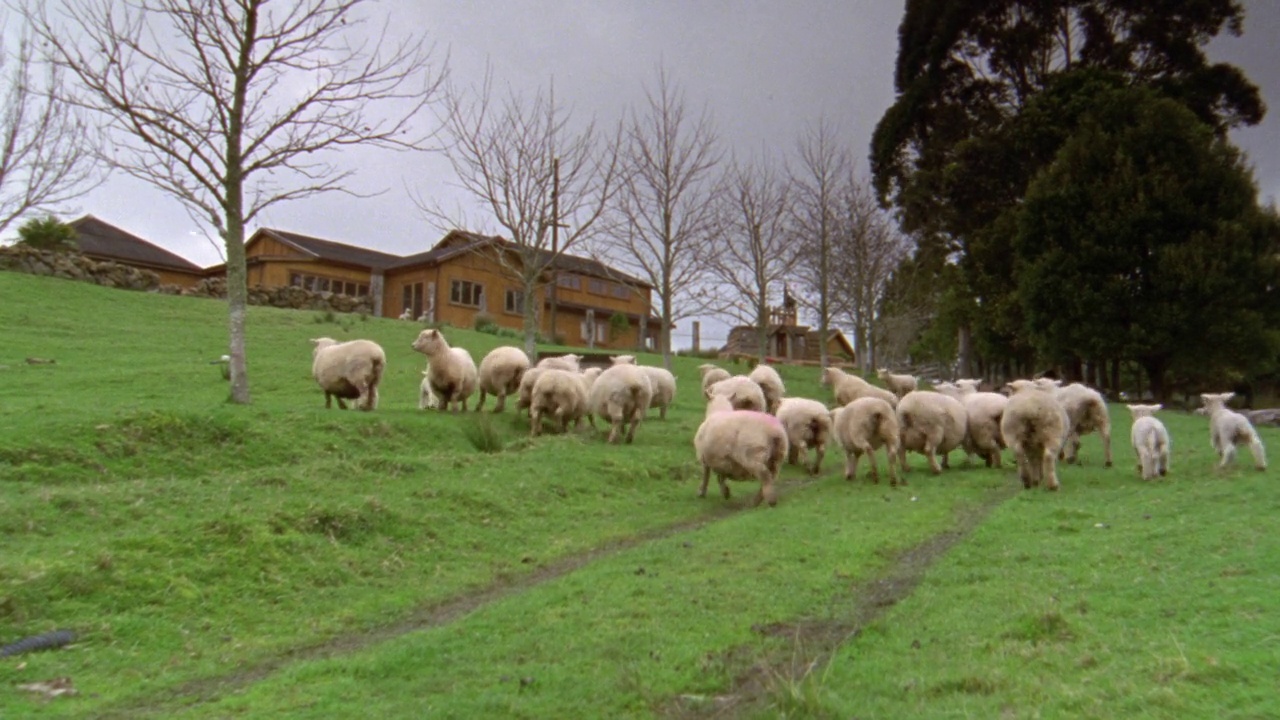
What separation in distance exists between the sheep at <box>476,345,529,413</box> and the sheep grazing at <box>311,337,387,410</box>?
261cm

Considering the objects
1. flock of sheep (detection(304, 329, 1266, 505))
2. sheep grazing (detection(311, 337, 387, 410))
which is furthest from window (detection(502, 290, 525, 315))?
sheep grazing (detection(311, 337, 387, 410))

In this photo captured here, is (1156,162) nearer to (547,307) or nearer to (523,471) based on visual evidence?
(523,471)

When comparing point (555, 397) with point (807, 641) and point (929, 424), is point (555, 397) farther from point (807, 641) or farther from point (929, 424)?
point (807, 641)

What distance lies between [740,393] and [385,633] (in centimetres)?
1064

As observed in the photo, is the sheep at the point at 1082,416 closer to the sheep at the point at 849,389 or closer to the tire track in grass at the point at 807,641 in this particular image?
the sheep at the point at 849,389

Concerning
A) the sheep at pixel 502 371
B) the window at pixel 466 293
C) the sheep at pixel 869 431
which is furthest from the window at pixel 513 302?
the sheep at pixel 869 431

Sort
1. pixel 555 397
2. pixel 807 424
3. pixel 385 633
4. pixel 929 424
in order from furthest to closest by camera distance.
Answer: pixel 555 397, pixel 807 424, pixel 929 424, pixel 385 633

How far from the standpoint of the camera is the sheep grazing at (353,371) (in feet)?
60.7

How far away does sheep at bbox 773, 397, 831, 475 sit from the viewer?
16.5 meters

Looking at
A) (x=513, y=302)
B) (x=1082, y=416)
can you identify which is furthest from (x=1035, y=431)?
(x=513, y=302)

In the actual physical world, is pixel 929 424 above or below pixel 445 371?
below

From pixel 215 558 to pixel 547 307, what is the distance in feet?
161

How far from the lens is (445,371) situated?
1984cm

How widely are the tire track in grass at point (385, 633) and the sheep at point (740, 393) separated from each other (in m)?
4.84
